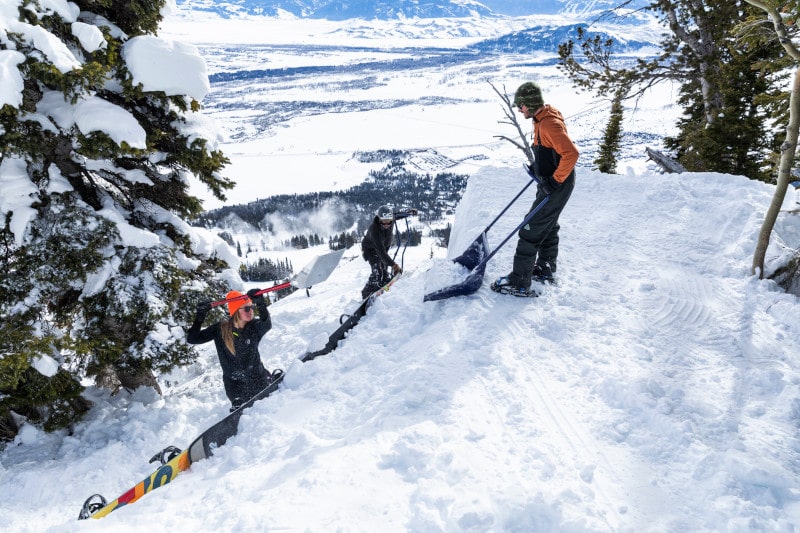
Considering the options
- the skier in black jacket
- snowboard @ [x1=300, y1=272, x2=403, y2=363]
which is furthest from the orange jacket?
the skier in black jacket

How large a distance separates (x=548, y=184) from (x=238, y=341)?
4248mm

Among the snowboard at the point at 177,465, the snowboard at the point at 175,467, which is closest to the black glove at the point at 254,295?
the snowboard at the point at 177,465

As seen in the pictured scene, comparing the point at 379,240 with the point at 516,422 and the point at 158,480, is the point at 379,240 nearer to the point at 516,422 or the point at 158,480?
the point at 516,422

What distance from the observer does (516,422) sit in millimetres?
3809

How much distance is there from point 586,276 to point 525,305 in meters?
1.42

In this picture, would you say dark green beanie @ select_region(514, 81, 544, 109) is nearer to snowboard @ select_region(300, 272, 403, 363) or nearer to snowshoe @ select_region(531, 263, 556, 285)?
snowshoe @ select_region(531, 263, 556, 285)

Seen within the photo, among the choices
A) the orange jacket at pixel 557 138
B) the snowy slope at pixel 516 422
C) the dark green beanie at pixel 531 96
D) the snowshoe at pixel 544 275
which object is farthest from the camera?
the snowshoe at pixel 544 275

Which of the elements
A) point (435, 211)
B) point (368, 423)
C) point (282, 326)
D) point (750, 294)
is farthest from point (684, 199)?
point (435, 211)

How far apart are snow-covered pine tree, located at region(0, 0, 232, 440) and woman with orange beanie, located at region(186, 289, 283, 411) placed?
1.28m

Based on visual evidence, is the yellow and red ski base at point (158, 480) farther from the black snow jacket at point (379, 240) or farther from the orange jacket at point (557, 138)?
the orange jacket at point (557, 138)

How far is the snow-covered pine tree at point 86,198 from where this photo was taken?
5.28m

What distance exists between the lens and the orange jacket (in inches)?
200

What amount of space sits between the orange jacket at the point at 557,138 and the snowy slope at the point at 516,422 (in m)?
1.70

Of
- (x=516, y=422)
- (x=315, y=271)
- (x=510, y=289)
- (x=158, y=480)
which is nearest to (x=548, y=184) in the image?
(x=510, y=289)
